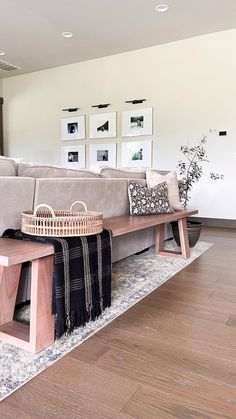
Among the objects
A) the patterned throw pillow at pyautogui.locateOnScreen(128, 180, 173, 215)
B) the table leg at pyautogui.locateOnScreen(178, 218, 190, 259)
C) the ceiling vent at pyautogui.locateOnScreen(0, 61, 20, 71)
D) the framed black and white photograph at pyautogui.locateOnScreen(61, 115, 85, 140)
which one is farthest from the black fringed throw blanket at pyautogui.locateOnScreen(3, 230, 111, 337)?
the ceiling vent at pyautogui.locateOnScreen(0, 61, 20, 71)

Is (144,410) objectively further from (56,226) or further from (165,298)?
(165,298)

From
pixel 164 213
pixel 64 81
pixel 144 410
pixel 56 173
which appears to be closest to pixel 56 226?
pixel 56 173

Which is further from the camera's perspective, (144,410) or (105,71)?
(105,71)

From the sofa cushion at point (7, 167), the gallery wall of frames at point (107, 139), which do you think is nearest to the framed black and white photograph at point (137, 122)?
the gallery wall of frames at point (107, 139)

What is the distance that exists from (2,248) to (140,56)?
5003mm

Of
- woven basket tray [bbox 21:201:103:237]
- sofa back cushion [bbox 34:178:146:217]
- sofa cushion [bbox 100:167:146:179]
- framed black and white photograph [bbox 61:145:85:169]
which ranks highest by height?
framed black and white photograph [bbox 61:145:85:169]

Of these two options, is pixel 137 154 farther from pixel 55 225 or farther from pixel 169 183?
pixel 55 225

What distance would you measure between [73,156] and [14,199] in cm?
467

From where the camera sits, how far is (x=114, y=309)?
1.77 m

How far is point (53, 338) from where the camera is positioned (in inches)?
55.3

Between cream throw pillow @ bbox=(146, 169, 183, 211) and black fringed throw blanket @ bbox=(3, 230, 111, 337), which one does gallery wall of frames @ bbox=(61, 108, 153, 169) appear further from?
black fringed throw blanket @ bbox=(3, 230, 111, 337)

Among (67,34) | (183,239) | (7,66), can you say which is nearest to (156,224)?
(183,239)

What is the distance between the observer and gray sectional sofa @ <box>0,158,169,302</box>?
1.64 metres

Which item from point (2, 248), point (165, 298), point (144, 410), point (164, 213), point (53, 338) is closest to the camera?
point (144, 410)
